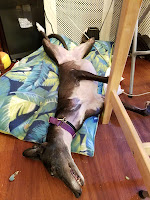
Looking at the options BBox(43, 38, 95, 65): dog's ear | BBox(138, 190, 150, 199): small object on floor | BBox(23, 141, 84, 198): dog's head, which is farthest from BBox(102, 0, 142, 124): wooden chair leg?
BBox(43, 38, 95, 65): dog's ear

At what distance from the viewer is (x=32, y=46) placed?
2287 millimetres

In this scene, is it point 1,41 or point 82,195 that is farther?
point 1,41

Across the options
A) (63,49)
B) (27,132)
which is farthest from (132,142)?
(63,49)

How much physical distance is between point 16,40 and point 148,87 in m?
1.76

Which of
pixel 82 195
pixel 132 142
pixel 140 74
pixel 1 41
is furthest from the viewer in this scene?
pixel 1 41

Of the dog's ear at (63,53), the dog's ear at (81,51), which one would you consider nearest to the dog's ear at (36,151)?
the dog's ear at (63,53)

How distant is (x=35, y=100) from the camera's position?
4.83ft

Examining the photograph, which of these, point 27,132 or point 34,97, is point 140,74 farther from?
point 27,132

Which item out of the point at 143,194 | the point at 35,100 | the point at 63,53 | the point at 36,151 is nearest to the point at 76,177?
the point at 36,151

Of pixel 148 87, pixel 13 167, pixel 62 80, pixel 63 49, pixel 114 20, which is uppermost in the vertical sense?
pixel 114 20

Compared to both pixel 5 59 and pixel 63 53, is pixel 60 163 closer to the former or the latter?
pixel 63 53

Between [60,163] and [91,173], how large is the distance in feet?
0.92

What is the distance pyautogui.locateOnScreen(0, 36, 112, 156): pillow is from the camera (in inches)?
47.7

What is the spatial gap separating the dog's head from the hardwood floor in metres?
0.14
